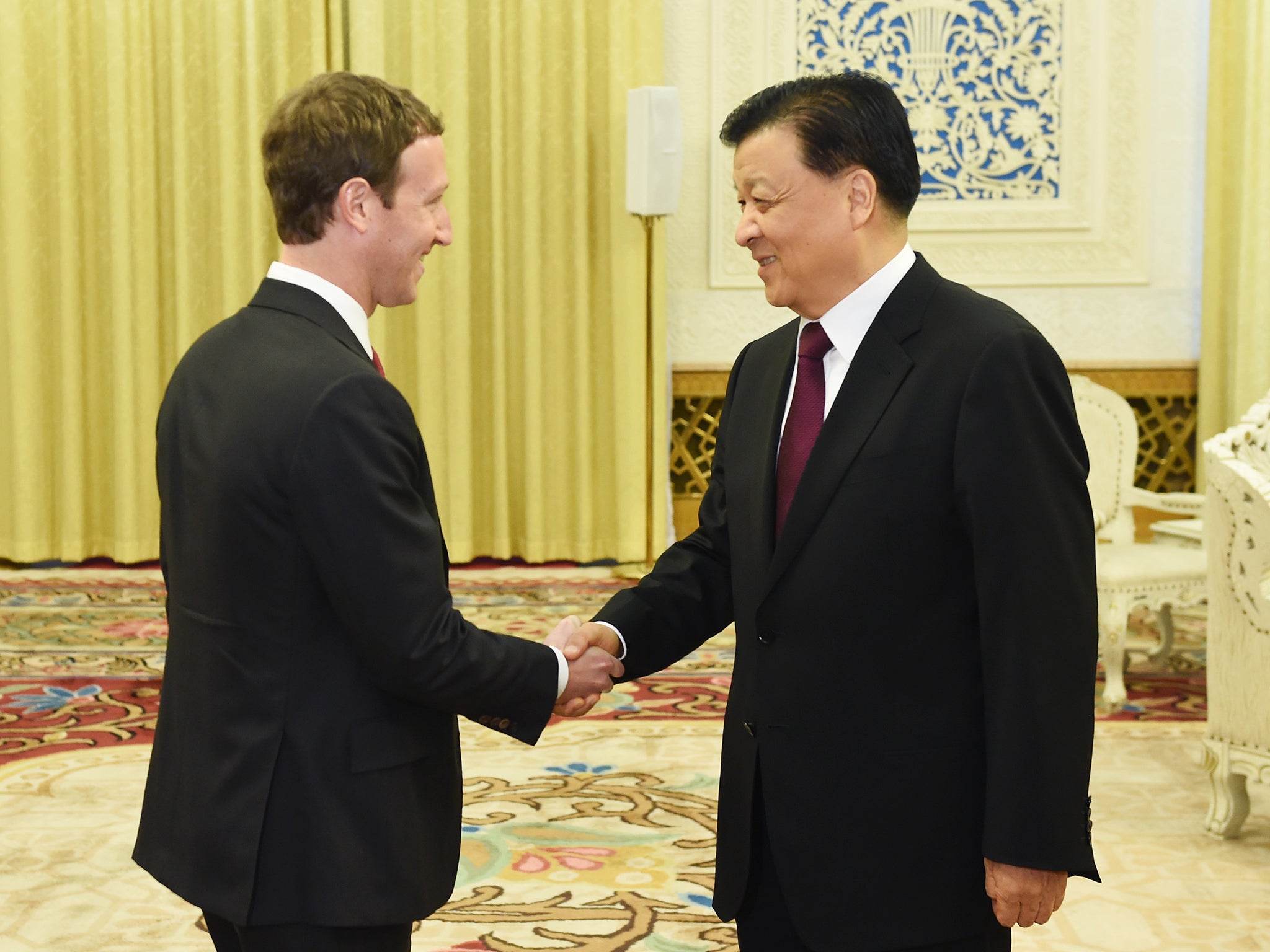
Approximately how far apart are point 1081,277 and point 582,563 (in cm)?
309

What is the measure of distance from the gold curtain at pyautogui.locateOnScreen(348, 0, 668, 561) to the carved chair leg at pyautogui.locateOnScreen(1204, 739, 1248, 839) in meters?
3.79

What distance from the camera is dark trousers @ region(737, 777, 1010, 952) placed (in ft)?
5.42

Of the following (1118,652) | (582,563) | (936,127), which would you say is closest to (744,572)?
(1118,652)

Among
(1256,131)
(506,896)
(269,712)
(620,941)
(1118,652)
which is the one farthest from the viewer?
(1256,131)

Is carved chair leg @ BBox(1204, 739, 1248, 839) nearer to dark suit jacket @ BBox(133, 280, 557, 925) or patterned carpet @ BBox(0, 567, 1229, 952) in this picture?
patterned carpet @ BBox(0, 567, 1229, 952)

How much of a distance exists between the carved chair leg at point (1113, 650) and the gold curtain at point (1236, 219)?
2.61m

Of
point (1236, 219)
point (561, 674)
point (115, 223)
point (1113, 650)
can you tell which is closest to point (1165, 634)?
point (1113, 650)

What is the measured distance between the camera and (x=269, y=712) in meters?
1.44

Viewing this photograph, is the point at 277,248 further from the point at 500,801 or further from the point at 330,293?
the point at 330,293

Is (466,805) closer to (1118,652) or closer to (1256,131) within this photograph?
(1118,652)

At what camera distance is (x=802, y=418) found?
1.69 meters

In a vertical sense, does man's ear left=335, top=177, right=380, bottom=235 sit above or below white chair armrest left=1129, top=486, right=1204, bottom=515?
above

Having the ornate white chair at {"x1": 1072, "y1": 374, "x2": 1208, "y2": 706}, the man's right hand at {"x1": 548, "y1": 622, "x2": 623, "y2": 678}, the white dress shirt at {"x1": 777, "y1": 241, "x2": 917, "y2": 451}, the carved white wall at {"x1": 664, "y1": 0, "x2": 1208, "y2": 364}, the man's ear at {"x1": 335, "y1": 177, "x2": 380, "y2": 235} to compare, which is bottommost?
the ornate white chair at {"x1": 1072, "y1": 374, "x2": 1208, "y2": 706}

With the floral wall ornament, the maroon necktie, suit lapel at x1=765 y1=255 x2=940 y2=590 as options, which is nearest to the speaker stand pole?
the floral wall ornament
